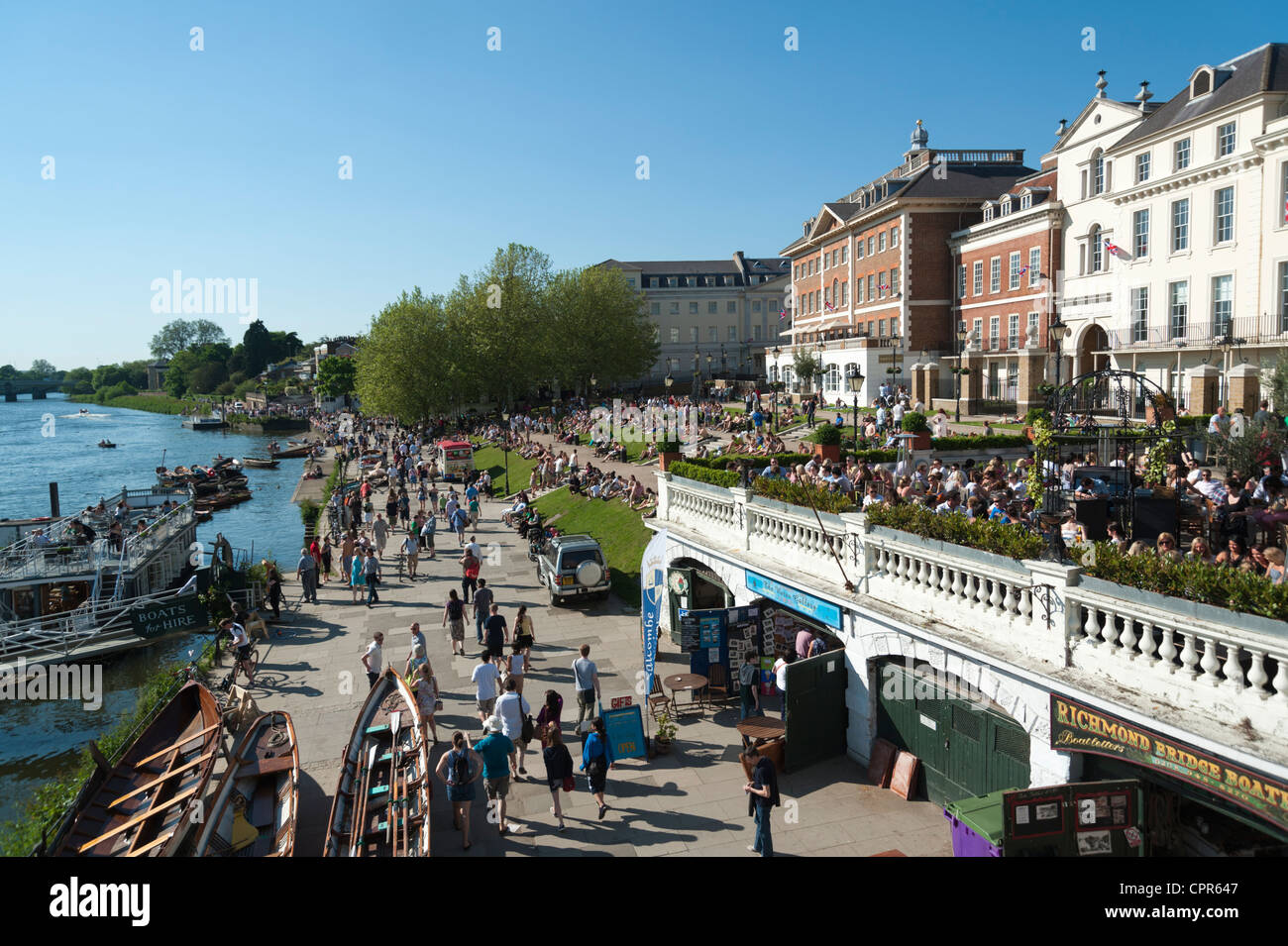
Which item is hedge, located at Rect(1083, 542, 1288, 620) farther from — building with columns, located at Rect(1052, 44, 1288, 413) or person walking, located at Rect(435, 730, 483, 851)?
building with columns, located at Rect(1052, 44, 1288, 413)

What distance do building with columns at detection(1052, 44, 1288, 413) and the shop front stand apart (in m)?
22.5

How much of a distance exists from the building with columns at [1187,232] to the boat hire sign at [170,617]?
31030 millimetres

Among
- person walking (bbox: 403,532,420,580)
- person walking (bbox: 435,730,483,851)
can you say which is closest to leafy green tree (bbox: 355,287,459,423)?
person walking (bbox: 403,532,420,580)

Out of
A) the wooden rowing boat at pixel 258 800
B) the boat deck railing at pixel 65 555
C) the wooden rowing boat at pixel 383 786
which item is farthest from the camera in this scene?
the boat deck railing at pixel 65 555

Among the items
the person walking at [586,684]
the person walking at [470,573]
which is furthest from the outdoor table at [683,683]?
the person walking at [470,573]

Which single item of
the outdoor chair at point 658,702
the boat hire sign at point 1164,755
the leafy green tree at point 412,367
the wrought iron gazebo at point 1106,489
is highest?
the leafy green tree at point 412,367

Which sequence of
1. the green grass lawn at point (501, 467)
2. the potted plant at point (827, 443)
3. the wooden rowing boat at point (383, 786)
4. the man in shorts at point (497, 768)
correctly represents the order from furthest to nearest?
1. the green grass lawn at point (501, 467)
2. the potted plant at point (827, 443)
3. the man in shorts at point (497, 768)
4. the wooden rowing boat at point (383, 786)

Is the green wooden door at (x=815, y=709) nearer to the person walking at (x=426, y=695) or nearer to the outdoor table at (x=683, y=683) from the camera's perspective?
the outdoor table at (x=683, y=683)

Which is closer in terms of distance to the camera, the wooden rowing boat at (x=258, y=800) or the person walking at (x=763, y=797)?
the person walking at (x=763, y=797)

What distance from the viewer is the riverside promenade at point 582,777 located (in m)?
10.5

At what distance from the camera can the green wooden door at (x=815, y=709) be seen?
12.1m

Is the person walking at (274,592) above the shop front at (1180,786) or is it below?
below
